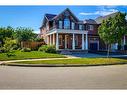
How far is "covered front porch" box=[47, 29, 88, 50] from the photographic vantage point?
1442 inches

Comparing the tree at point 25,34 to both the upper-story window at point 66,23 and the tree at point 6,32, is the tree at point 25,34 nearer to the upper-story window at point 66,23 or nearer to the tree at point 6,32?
the tree at point 6,32

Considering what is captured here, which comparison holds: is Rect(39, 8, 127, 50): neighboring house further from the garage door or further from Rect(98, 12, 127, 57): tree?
Rect(98, 12, 127, 57): tree

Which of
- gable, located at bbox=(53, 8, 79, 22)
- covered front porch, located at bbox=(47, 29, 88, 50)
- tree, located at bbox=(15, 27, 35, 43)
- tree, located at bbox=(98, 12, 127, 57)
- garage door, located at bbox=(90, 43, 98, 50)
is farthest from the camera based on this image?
tree, located at bbox=(15, 27, 35, 43)

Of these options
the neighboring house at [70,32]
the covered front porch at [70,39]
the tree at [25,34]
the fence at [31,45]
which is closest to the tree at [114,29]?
the neighboring house at [70,32]

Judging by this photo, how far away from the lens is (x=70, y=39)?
38406 mm

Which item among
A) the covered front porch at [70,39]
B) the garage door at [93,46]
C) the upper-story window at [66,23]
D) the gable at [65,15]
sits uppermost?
the gable at [65,15]

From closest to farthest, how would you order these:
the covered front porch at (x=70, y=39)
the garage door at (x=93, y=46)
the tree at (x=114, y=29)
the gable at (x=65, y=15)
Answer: the tree at (x=114, y=29) → the covered front porch at (x=70, y=39) → the gable at (x=65, y=15) → the garage door at (x=93, y=46)

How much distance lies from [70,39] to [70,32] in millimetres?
2546

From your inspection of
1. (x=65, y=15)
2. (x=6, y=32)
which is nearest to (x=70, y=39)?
(x=65, y=15)

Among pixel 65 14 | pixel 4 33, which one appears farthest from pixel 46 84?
pixel 4 33

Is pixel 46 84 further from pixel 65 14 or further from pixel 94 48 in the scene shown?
pixel 94 48

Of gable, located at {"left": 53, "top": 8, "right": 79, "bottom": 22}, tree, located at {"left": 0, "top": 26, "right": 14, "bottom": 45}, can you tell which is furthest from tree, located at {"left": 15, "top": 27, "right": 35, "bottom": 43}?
gable, located at {"left": 53, "top": 8, "right": 79, "bottom": 22}

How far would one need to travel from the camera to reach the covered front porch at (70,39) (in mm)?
36619
